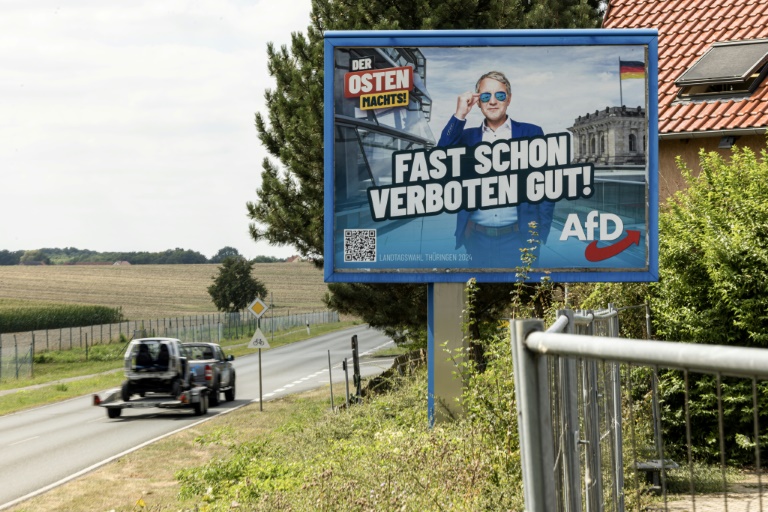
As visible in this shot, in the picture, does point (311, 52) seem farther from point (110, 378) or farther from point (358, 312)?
point (110, 378)

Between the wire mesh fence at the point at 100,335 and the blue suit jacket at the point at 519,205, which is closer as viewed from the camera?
the blue suit jacket at the point at 519,205

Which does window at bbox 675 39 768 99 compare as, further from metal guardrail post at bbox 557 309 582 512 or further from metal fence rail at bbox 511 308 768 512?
metal guardrail post at bbox 557 309 582 512

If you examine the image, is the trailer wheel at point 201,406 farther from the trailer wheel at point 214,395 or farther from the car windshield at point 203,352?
the car windshield at point 203,352

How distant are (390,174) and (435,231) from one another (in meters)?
1.15

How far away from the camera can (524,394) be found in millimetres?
2701

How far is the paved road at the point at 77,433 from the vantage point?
1661 cm

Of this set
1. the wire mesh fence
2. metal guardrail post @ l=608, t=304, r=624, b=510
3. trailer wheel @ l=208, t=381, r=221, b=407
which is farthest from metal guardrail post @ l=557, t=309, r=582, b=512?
the wire mesh fence

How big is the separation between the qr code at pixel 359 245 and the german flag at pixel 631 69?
185 inches

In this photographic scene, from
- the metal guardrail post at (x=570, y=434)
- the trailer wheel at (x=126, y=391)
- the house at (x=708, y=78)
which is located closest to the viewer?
the metal guardrail post at (x=570, y=434)

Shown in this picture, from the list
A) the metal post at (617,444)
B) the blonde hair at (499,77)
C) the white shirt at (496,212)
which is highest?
the blonde hair at (499,77)

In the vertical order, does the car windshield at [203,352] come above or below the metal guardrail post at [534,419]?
below

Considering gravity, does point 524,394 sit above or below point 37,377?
above

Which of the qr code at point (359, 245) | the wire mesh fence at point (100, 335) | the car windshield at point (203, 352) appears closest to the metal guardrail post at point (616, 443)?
the qr code at point (359, 245)

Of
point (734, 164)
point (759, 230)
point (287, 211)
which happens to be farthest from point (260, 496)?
point (287, 211)
